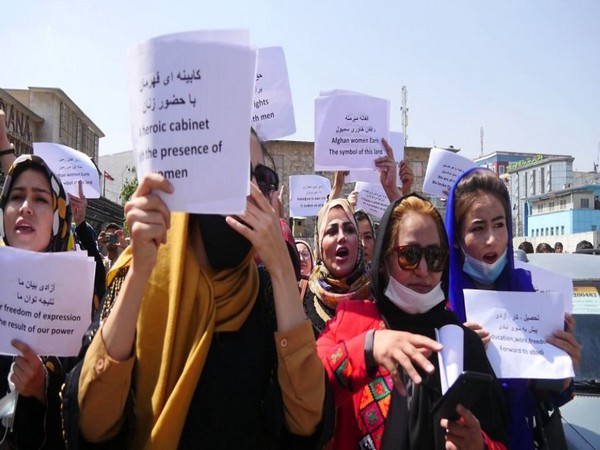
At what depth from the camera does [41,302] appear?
194 cm

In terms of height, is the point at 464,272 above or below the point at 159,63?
below

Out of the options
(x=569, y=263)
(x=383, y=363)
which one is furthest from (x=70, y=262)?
(x=569, y=263)

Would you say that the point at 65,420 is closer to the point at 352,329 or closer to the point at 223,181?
the point at 223,181

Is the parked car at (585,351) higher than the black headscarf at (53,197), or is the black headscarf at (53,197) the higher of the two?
the black headscarf at (53,197)

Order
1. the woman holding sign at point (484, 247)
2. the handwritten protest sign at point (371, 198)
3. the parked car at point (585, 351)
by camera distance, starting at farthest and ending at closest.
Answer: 1. the handwritten protest sign at point (371, 198)
2. the parked car at point (585, 351)
3. the woman holding sign at point (484, 247)

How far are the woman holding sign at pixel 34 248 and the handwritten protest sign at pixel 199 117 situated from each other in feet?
3.27

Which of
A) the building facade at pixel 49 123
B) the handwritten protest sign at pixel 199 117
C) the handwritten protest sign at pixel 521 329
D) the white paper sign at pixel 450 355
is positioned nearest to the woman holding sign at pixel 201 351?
the handwritten protest sign at pixel 199 117

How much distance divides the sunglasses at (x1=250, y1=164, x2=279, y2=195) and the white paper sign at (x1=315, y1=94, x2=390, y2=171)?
2.20 meters

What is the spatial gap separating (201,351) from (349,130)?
2.86 m

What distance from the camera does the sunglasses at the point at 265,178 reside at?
1.91 metres

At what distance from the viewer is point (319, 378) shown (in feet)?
5.34

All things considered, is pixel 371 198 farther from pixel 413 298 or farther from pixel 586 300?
pixel 413 298

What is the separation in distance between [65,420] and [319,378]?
733mm

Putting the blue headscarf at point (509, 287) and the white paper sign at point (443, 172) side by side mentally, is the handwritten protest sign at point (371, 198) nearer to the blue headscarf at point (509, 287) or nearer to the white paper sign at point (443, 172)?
the white paper sign at point (443, 172)
